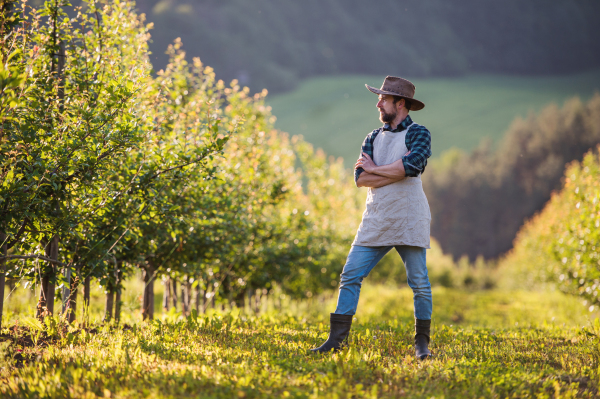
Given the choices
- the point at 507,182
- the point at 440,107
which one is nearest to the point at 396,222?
the point at 507,182

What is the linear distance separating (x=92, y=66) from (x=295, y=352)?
143 inches

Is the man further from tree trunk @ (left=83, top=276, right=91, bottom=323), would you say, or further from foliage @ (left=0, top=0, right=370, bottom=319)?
tree trunk @ (left=83, top=276, right=91, bottom=323)

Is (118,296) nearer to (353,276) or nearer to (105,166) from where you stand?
(105,166)

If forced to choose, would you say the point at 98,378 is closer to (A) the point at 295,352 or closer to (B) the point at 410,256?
(A) the point at 295,352

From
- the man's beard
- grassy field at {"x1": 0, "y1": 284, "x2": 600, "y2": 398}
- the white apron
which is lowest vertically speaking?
grassy field at {"x1": 0, "y1": 284, "x2": 600, "y2": 398}

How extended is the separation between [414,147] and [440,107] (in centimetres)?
14875

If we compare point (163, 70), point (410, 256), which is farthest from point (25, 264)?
point (410, 256)

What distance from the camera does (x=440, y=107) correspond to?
142875mm

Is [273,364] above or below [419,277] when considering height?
below

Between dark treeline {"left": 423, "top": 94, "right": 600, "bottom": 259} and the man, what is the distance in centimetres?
8378

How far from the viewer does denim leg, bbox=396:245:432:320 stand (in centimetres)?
397

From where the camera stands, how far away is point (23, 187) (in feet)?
12.0

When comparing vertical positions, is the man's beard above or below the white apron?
above

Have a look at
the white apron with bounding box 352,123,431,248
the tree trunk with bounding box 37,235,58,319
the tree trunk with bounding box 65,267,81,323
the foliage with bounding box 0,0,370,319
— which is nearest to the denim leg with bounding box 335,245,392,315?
the white apron with bounding box 352,123,431,248
